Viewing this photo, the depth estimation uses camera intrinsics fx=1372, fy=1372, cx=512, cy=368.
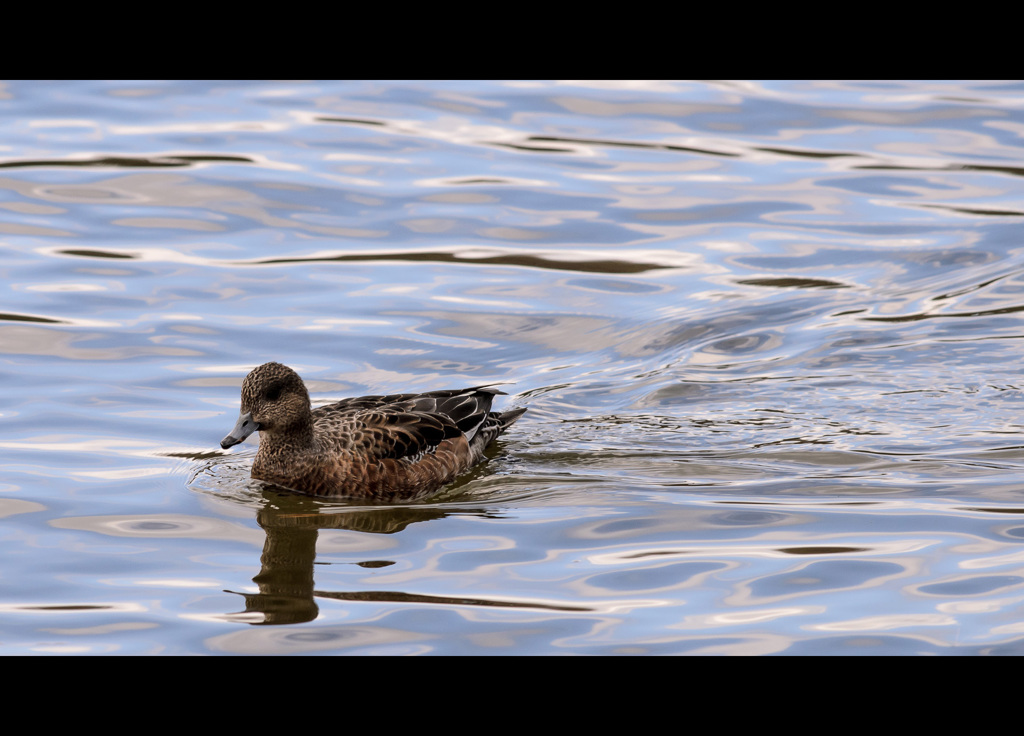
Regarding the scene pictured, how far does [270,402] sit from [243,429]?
0.88 feet

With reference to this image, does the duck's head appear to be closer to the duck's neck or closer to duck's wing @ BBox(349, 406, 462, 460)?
the duck's neck

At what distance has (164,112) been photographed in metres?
19.4

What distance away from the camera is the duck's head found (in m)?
9.46

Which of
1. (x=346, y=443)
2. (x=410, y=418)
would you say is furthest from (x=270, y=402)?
(x=410, y=418)

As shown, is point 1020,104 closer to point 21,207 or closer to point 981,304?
point 981,304

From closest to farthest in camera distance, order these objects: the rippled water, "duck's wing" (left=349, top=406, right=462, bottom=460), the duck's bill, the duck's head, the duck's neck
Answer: the rippled water < the duck's bill < the duck's head < the duck's neck < "duck's wing" (left=349, top=406, right=462, bottom=460)

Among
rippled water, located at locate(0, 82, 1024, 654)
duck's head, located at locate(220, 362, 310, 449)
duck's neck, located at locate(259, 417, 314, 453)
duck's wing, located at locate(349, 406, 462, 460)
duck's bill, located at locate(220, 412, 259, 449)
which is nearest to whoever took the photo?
rippled water, located at locate(0, 82, 1024, 654)

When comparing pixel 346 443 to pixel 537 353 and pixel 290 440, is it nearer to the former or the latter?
pixel 290 440

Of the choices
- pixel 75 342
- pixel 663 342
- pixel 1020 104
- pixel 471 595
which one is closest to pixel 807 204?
pixel 663 342

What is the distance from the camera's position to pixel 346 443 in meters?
9.77

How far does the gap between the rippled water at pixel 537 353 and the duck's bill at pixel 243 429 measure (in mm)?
521

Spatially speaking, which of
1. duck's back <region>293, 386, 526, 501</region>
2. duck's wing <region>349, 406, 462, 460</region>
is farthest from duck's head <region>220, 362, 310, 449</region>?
duck's wing <region>349, 406, 462, 460</region>

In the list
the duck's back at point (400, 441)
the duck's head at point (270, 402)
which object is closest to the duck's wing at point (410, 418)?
the duck's back at point (400, 441)

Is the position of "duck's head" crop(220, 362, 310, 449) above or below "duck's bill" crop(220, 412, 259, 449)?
above
